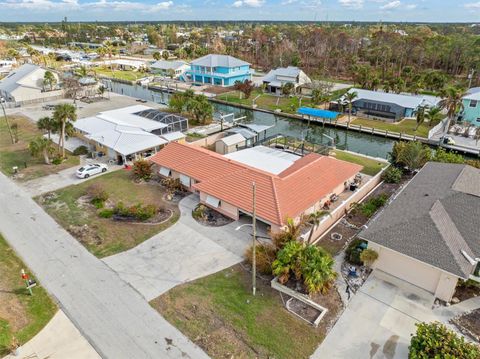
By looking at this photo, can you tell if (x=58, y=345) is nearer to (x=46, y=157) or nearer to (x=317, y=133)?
(x=46, y=157)

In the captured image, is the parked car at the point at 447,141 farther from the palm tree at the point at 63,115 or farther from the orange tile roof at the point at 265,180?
the palm tree at the point at 63,115

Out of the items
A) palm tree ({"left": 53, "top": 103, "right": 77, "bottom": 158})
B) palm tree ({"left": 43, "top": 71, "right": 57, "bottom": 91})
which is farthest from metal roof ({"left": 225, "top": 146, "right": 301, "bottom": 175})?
palm tree ({"left": 43, "top": 71, "right": 57, "bottom": 91})

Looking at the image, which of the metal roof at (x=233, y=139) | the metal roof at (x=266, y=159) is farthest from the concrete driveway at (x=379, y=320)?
the metal roof at (x=233, y=139)

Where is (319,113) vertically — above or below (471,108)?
below

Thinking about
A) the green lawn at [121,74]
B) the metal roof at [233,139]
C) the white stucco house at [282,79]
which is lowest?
the metal roof at [233,139]

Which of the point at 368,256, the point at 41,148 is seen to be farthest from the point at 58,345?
the point at 41,148

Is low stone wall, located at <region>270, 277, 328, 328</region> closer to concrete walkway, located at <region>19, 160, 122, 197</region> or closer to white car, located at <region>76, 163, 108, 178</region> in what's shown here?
concrete walkway, located at <region>19, 160, 122, 197</region>
